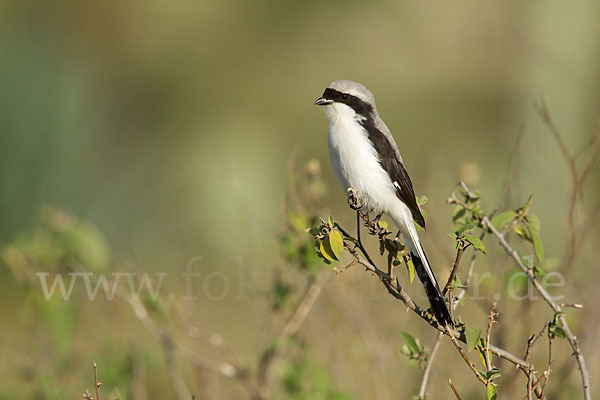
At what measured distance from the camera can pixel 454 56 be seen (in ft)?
40.8

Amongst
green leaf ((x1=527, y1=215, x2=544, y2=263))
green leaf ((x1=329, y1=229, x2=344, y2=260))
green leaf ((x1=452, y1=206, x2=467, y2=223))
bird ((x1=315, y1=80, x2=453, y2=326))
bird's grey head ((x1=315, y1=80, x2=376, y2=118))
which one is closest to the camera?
green leaf ((x1=329, y1=229, x2=344, y2=260))

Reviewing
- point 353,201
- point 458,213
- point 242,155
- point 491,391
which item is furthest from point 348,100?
point 242,155

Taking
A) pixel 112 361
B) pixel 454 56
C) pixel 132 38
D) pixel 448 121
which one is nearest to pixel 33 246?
pixel 112 361

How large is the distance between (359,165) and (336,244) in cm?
96

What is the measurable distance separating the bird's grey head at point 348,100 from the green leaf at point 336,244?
3.90ft

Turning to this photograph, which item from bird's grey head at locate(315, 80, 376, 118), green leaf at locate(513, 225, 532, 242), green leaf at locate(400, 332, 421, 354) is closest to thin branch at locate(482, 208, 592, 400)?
green leaf at locate(513, 225, 532, 242)

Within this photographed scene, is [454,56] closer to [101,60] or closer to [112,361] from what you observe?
[101,60]

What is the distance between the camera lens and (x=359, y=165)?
319 centimetres

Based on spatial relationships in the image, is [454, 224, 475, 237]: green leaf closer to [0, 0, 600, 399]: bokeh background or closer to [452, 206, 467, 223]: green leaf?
[452, 206, 467, 223]: green leaf

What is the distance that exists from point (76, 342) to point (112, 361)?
1.63ft

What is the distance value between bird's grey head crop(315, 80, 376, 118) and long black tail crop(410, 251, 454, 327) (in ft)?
2.48

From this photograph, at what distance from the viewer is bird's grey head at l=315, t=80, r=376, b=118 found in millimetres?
3334

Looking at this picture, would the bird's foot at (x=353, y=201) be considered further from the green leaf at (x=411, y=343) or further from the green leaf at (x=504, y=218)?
the green leaf at (x=411, y=343)

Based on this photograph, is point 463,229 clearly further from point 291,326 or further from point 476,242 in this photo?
point 291,326
